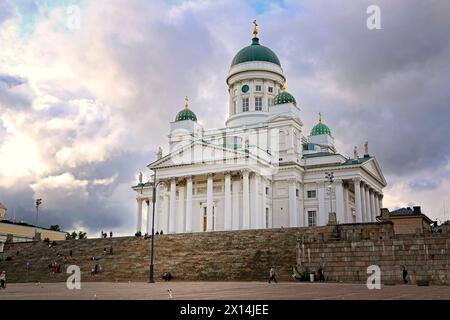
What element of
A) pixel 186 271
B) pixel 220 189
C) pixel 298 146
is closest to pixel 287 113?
pixel 298 146

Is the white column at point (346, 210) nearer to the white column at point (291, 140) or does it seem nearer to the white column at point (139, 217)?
the white column at point (291, 140)

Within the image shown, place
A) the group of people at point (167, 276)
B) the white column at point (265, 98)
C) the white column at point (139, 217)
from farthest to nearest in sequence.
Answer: the white column at point (265, 98) < the white column at point (139, 217) < the group of people at point (167, 276)

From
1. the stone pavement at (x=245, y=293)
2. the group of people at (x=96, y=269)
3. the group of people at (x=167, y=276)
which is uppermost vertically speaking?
the group of people at (x=96, y=269)

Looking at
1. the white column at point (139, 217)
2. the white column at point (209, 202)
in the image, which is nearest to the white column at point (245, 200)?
the white column at point (209, 202)

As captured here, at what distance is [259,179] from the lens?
5872 centimetres

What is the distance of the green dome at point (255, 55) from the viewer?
2907 inches

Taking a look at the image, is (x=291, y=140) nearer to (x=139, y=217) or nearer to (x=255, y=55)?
(x=255, y=55)

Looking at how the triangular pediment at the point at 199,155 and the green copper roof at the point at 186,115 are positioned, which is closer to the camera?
the triangular pediment at the point at 199,155

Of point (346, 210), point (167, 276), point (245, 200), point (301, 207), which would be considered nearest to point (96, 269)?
point (167, 276)

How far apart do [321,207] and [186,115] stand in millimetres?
23191

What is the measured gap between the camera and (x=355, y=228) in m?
39.1

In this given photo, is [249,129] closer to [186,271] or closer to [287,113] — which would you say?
[287,113]

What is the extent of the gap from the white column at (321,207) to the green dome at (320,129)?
52.0 ft

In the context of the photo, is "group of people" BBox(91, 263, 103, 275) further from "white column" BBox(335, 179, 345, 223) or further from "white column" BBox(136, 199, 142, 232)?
"white column" BBox(335, 179, 345, 223)
